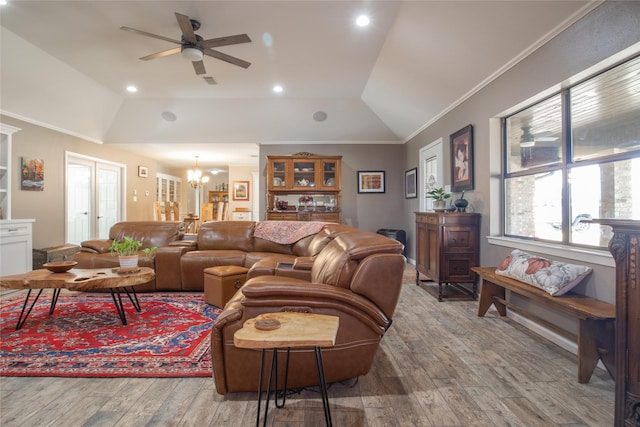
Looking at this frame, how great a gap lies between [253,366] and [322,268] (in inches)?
27.9

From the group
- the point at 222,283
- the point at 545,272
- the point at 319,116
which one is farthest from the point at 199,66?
the point at 545,272

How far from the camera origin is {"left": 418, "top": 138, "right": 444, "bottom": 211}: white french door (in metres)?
4.73

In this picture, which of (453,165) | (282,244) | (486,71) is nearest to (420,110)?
(453,165)

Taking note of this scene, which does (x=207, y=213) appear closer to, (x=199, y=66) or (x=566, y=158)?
(x=199, y=66)

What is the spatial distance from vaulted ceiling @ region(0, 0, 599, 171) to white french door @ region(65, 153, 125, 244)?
595 mm

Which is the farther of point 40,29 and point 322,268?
point 40,29

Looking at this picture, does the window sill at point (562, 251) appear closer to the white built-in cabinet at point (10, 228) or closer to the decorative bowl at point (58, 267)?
the decorative bowl at point (58, 267)

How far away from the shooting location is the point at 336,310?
1.63m

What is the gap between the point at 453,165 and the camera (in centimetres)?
423

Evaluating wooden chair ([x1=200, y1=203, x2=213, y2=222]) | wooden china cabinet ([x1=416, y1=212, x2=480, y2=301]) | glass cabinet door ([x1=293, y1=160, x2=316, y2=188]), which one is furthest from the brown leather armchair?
wooden chair ([x1=200, y1=203, x2=213, y2=222])

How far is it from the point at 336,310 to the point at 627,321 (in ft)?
4.26

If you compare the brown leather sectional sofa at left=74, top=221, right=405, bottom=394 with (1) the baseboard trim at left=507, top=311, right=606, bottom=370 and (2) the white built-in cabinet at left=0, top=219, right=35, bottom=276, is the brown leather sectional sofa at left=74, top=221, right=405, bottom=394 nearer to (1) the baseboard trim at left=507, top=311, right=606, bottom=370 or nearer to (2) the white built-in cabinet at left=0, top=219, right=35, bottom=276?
(1) the baseboard trim at left=507, top=311, right=606, bottom=370

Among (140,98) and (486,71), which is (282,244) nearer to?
(486,71)

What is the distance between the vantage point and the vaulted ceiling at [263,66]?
307cm
